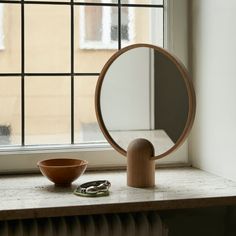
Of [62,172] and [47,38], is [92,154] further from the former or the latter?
[47,38]

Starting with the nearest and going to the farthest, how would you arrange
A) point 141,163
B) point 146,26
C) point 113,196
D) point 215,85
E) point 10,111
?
point 113,196, point 141,163, point 215,85, point 10,111, point 146,26

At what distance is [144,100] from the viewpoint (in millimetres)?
1750

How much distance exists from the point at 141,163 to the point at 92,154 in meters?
0.31

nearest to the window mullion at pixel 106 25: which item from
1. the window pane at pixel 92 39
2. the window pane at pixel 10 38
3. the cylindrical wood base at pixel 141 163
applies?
the window pane at pixel 92 39

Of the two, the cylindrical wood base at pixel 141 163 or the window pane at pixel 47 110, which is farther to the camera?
the window pane at pixel 47 110

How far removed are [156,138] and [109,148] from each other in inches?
9.6

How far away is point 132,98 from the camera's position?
173cm

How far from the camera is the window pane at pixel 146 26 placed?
1.92 metres

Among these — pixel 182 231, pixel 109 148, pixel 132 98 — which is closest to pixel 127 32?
pixel 132 98

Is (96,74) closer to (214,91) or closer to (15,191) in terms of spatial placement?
(214,91)

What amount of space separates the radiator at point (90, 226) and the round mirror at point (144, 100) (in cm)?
20

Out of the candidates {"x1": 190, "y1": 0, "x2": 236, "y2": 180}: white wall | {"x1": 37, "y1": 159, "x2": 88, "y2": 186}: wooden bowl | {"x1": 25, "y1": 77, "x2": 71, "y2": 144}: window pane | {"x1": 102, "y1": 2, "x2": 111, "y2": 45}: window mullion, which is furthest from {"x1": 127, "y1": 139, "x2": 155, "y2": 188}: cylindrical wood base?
{"x1": 102, "y1": 2, "x2": 111, "y2": 45}: window mullion

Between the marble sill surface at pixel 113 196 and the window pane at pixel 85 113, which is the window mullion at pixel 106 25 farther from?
the marble sill surface at pixel 113 196

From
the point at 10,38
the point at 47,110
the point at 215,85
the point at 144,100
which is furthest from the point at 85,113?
the point at 215,85
